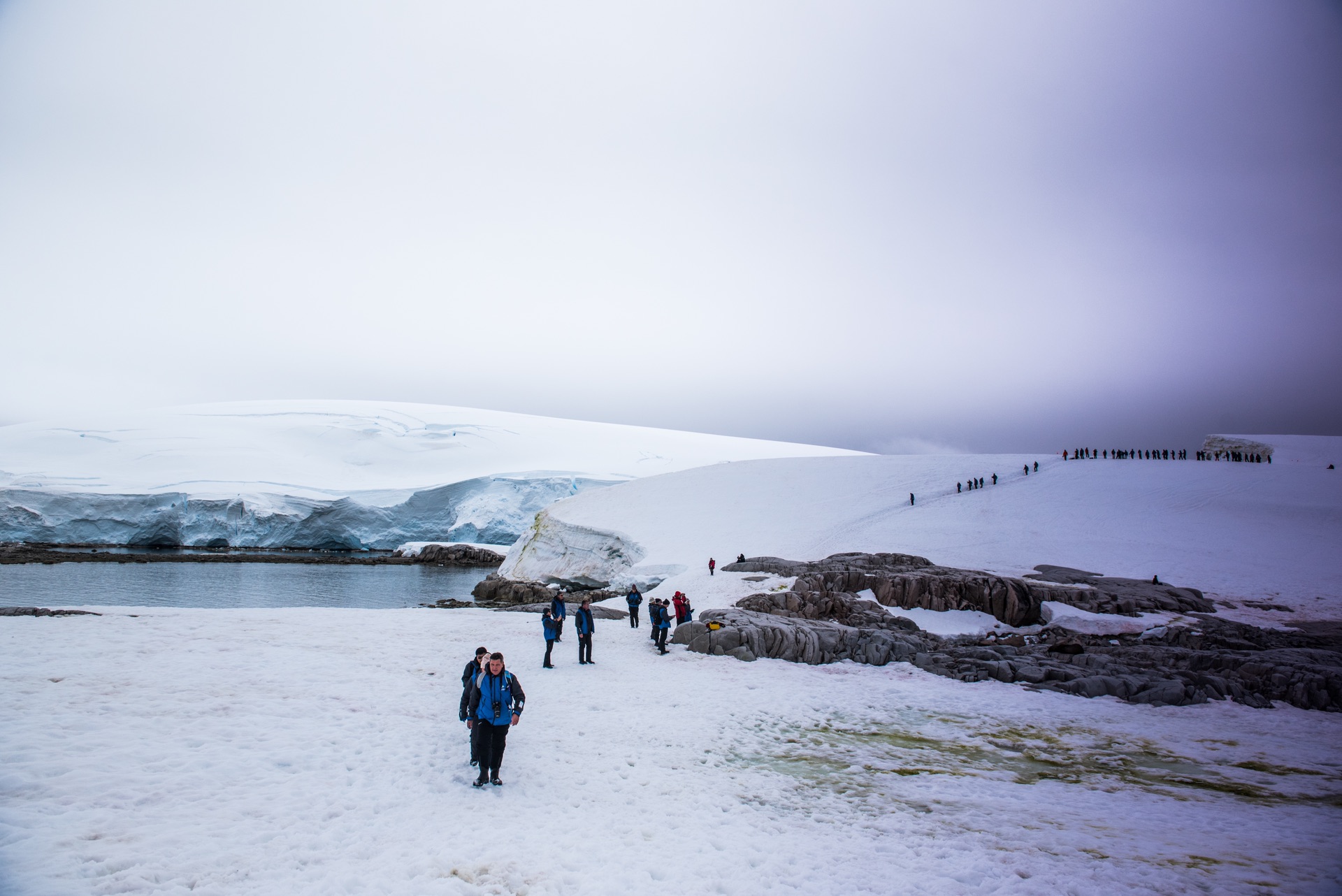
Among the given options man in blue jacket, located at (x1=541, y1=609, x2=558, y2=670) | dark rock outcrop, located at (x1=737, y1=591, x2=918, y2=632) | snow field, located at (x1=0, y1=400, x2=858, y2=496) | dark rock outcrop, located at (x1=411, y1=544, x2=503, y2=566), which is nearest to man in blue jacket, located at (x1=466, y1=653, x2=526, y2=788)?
man in blue jacket, located at (x1=541, y1=609, x2=558, y2=670)

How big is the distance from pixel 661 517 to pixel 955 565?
55.7 feet

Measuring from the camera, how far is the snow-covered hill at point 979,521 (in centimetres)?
2694

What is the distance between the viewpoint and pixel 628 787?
25.5 feet

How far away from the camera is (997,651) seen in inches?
639

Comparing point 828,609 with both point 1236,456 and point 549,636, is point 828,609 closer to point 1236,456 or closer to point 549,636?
point 549,636

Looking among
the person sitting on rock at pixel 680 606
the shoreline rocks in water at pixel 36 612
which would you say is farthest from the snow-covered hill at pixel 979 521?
the shoreline rocks in water at pixel 36 612

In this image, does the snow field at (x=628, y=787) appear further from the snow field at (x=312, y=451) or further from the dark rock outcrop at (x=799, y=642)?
the snow field at (x=312, y=451)

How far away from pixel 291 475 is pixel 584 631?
6252 cm

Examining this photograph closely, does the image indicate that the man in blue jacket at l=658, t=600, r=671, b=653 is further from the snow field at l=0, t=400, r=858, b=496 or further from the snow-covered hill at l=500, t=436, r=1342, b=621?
the snow field at l=0, t=400, r=858, b=496

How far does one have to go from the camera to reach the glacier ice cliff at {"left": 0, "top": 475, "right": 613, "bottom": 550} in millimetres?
57000

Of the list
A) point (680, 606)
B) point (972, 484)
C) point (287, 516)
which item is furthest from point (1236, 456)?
point (287, 516)

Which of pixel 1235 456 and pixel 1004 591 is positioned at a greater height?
pixel 1235 456

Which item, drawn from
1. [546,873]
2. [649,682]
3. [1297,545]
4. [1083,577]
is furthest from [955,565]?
[546,873]

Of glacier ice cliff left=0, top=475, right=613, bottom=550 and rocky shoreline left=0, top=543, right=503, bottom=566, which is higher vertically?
glacier ice cliff left=0, top=475, right=613, bottom=550
